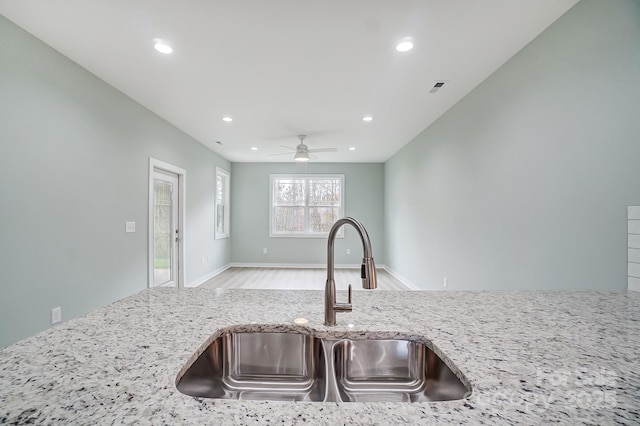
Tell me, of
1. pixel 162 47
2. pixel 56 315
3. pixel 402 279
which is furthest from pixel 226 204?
pixel 162 47

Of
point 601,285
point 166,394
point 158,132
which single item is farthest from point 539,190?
point 158,132

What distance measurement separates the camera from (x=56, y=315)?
237cm

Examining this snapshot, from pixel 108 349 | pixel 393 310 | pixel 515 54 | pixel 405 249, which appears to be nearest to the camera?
pixel 108 349

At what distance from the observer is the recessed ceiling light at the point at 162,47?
2.18 m

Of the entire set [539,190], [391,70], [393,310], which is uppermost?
[391,70]

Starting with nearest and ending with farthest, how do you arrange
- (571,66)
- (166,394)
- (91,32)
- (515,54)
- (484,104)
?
(166,394), (571,66), (91,32), (515,54), (484,104)

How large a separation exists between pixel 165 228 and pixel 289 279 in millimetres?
2450

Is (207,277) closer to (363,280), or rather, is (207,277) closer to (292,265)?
(292,265)

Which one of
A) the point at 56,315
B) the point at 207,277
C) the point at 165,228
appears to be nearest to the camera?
the point at 56,315

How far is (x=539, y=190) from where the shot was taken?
2.11 meters

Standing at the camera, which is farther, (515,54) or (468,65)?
(468,65)

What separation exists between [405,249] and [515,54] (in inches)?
142

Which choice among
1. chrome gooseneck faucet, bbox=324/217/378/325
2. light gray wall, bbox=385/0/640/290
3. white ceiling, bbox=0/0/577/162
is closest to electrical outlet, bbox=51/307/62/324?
white ceiling, bbox=0/0/577/162

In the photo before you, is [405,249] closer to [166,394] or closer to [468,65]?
[468,65]
